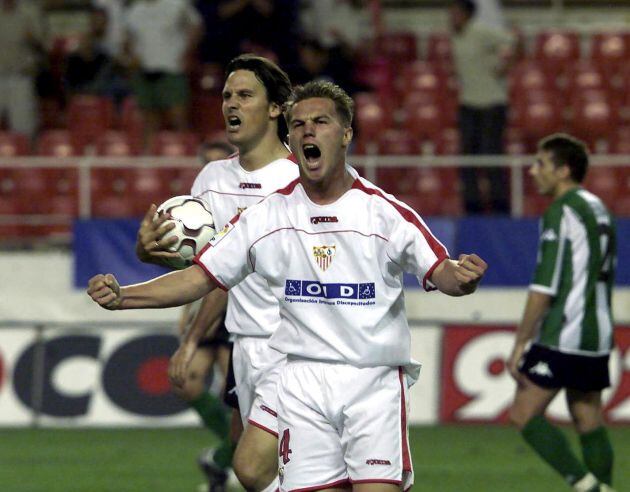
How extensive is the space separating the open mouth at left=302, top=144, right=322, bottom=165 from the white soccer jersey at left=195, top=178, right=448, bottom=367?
0.62 feet

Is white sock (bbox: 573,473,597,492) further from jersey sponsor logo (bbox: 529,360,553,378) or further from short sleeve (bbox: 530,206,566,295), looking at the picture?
short sleeve (bbox: 530,206,566,295)

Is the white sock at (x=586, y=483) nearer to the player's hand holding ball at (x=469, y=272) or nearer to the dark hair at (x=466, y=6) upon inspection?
the player's hand holding ball at (x=469, y=272)

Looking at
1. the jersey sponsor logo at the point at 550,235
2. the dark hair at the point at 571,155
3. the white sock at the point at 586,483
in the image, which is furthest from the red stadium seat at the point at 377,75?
the white sock at the point at 586,483

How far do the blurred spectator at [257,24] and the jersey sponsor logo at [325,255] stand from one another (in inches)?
366

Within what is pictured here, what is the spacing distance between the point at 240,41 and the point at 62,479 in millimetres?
6687

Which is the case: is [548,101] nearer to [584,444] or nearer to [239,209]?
[584,444]

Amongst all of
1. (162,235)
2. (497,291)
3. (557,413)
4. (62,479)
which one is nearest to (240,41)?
(497,291)

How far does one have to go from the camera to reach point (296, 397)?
5.42 m

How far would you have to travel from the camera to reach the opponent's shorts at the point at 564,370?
798 centimetres

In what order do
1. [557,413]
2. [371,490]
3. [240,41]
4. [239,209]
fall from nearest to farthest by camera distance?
[371,490] → [239,209] → [557,413] → [240,41]

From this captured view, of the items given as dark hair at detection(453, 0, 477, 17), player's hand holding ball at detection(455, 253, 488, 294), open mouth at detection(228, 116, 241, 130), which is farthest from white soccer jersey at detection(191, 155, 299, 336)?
dark hair at detection(453, 0, 477, 17)

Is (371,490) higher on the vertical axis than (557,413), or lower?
higher

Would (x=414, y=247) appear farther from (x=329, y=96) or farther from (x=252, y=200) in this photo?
(x=252, y=200)

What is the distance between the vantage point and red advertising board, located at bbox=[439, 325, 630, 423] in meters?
11.9
